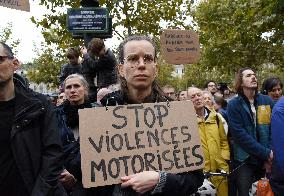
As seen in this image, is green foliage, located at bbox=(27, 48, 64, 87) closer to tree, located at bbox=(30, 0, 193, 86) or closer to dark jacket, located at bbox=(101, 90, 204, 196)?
tree, located at bbox=(30, 0, 193, 86)

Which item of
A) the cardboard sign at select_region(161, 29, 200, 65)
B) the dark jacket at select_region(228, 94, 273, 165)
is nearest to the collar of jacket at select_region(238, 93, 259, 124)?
the dark jacket at select_region(228, 94, 273, 165)

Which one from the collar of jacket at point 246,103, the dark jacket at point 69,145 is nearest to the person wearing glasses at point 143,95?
the dark jacket at point 69,145

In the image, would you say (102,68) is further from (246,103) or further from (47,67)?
(47,67)

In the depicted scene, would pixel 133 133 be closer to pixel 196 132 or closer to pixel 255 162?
pixel 196 132

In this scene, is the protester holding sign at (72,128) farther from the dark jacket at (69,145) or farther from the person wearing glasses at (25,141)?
the person wearing glasses at (25,141)

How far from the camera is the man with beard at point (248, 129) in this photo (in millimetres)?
A: 5219

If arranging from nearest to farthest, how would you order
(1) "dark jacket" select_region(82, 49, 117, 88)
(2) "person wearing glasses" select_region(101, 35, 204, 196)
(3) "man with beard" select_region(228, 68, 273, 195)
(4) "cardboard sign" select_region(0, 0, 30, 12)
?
1. (2) "person wearing glasses" select_region(101, 35, 204, 196)
2. (4) "cardboard sign" select_region(0, 0, 30, 12)
3. (3) "man with beard" select_region(228, 68, 273, 195)
4. (1) "dark jacket" select_region(82, 49, 117, 88)

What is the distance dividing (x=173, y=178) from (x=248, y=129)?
306 centimetres

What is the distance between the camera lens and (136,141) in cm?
252

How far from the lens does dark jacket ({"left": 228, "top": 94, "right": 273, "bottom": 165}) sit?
517 centimetres

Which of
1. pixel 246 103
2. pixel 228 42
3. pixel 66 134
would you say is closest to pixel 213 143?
pixel 246 103

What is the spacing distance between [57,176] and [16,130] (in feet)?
1.35

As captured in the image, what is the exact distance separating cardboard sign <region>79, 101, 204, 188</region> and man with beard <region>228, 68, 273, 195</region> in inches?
106

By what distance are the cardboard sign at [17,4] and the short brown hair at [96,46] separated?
1916mm
